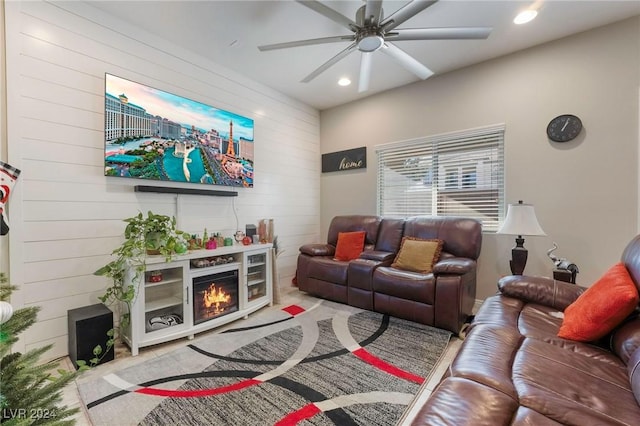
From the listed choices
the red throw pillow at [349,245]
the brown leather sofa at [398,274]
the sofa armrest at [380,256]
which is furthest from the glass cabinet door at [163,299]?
the sofa armrest at [380,256]

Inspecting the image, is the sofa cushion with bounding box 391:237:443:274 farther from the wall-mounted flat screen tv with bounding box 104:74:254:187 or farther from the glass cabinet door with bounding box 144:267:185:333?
the glass cabinet door with bounding box 144:267:185:333

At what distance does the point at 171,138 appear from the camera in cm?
279

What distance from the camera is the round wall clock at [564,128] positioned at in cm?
271

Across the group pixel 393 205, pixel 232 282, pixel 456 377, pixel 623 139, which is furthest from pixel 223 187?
pixel 623 139

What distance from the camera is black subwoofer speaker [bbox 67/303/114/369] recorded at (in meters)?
2.00

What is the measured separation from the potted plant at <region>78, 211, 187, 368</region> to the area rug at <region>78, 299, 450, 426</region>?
0.53 m

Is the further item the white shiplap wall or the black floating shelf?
the black floating shelf

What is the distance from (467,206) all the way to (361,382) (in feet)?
8.25

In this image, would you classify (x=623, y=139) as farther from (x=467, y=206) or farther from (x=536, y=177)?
(x=467, y=206)

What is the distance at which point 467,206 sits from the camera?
3408 mm

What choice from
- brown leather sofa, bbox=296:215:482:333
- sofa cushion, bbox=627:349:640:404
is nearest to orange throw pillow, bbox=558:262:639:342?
sofa cushion, bbox=627:349:640:404

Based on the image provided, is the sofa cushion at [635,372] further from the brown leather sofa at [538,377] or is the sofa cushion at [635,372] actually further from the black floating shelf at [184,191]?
the black floating shelf at [184,191]

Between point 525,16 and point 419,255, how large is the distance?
243 centimetres

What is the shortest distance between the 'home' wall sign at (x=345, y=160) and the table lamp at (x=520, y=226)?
2.13 m
